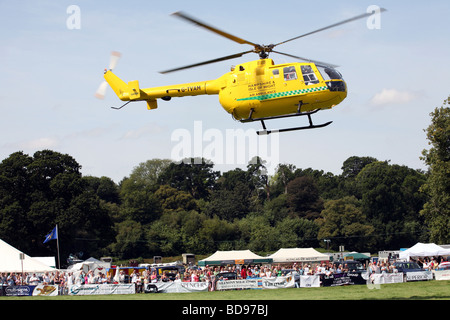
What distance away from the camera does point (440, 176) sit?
49469mm

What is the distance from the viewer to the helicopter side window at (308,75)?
21.4 meters

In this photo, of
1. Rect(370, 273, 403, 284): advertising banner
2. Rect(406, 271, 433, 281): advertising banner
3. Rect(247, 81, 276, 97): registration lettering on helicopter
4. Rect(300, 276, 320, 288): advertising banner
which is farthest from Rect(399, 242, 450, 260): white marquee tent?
Rect(247, 81, 276, 97): registration lettering on helicopter

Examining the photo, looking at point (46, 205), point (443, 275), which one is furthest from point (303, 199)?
point (443, 275)

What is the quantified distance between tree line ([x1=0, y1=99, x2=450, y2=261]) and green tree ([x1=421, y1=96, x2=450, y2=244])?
0.29 feet

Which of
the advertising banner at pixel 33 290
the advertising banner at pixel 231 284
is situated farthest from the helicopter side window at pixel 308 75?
the advertising banner at pixel 33 290

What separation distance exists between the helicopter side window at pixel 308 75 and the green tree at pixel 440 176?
31307 mm

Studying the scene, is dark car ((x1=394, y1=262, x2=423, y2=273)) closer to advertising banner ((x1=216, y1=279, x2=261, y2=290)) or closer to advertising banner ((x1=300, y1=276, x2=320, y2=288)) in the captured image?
advertising banner ((x1=300, y1=276, x2=320, y2=288))

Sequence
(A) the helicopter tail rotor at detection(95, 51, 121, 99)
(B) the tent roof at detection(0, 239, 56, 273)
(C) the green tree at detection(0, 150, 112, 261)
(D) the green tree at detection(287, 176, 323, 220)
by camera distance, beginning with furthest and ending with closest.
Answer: (D) the green tree at detection(287, 176, 323, 220) → (C) the green tree at detection(0, 150, 112, 261) → (B) the tent roof at detection(0, 239, 56, 273) → (A) the helicopter tail rotor at detection(95, 51, 121, 99)

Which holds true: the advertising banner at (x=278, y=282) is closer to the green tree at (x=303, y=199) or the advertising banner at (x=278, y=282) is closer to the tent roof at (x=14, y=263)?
the tent roof at (x=14, y=263)

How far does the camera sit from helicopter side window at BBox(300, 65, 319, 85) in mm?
21422

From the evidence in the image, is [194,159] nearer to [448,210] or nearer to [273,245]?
[273,245]

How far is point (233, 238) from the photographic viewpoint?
3551 inches

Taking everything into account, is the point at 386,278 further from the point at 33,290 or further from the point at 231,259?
the point at 231,259
